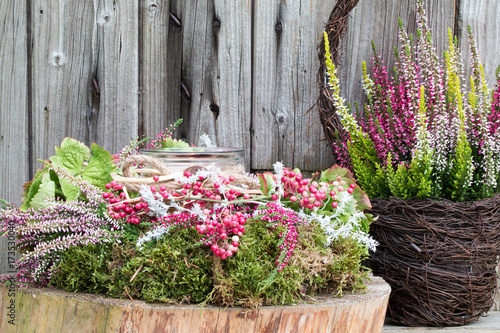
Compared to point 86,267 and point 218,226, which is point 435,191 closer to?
point 218,226

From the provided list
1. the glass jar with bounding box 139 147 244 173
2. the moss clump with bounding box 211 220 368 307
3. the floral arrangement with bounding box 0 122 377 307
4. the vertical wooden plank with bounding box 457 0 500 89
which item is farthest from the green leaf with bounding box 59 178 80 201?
the vertical wooden plank with bounding box 457 0 500 89

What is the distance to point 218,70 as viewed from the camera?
70.7 inches

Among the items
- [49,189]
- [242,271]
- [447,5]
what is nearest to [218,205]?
[242,271]

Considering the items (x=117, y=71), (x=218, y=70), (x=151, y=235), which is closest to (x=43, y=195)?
(x=151, y=235)

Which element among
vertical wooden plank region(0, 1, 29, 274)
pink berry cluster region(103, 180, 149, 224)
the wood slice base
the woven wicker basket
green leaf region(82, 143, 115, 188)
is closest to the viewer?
the wood slice base

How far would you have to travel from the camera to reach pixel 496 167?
1.39m

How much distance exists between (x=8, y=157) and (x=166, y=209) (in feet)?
3.37

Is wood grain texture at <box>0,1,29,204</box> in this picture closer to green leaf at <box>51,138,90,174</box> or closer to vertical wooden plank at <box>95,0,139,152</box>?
vertical wooden plank at <box>95,0,139,152</box>

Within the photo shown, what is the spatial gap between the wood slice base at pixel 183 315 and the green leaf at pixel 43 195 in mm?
212

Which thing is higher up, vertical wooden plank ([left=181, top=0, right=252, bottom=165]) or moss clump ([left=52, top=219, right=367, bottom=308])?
vertical wooden plank ([left=181, top=0, right=252, bottom=165])

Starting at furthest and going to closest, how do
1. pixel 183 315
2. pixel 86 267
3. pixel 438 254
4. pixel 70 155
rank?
pixel 438 254, pixel 70 155, pixel 86 267, pixel 183 315

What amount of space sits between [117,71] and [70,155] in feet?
2.11

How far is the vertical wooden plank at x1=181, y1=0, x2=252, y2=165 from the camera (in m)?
1.78

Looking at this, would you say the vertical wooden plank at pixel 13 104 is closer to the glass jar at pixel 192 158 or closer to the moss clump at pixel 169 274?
the glass jar at pixel 192 158
